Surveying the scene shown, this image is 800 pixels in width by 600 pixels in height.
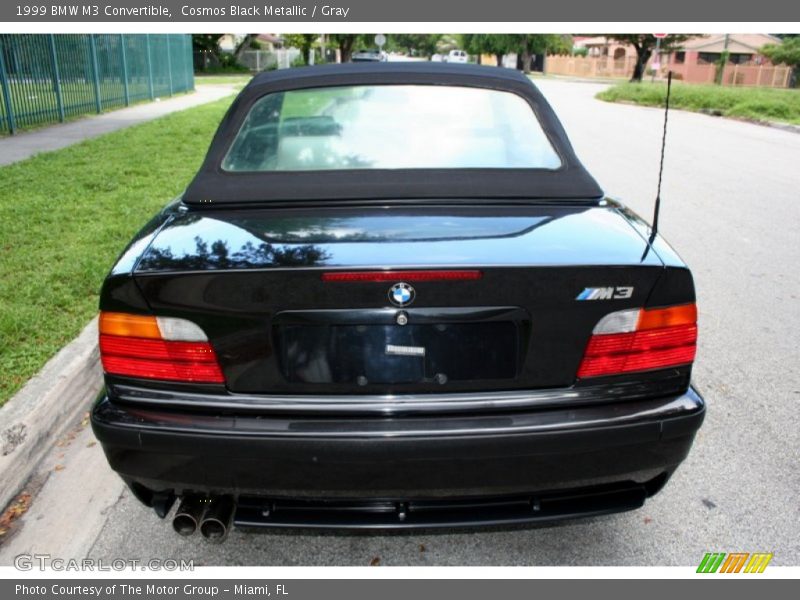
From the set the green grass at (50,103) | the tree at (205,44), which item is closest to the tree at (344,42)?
the tree at (205,44)

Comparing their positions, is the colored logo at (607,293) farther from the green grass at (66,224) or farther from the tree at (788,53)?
the tree at (788,53)

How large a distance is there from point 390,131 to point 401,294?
1307 mm

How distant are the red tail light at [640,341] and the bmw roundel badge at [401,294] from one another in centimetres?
57

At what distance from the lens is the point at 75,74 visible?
1670 centimetres

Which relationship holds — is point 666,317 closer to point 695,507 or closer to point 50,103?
point 695,507

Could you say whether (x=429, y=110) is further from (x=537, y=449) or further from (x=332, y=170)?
(x=537, y=449)

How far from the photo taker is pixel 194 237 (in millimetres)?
2500

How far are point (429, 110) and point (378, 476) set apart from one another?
1.78 meters

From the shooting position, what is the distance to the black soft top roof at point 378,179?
288cm

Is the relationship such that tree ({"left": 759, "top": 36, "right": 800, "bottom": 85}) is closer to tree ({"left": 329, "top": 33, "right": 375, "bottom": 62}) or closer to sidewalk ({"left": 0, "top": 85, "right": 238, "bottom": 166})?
tree ({"left": 329, "top": 33, "right": 375, "bottom": 62})

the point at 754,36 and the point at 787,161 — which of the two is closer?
the point at 787,161

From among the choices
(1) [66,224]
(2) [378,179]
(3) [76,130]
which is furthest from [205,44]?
(2) [378,179]

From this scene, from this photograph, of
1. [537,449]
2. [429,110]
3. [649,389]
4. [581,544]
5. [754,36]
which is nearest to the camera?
[537,449]
